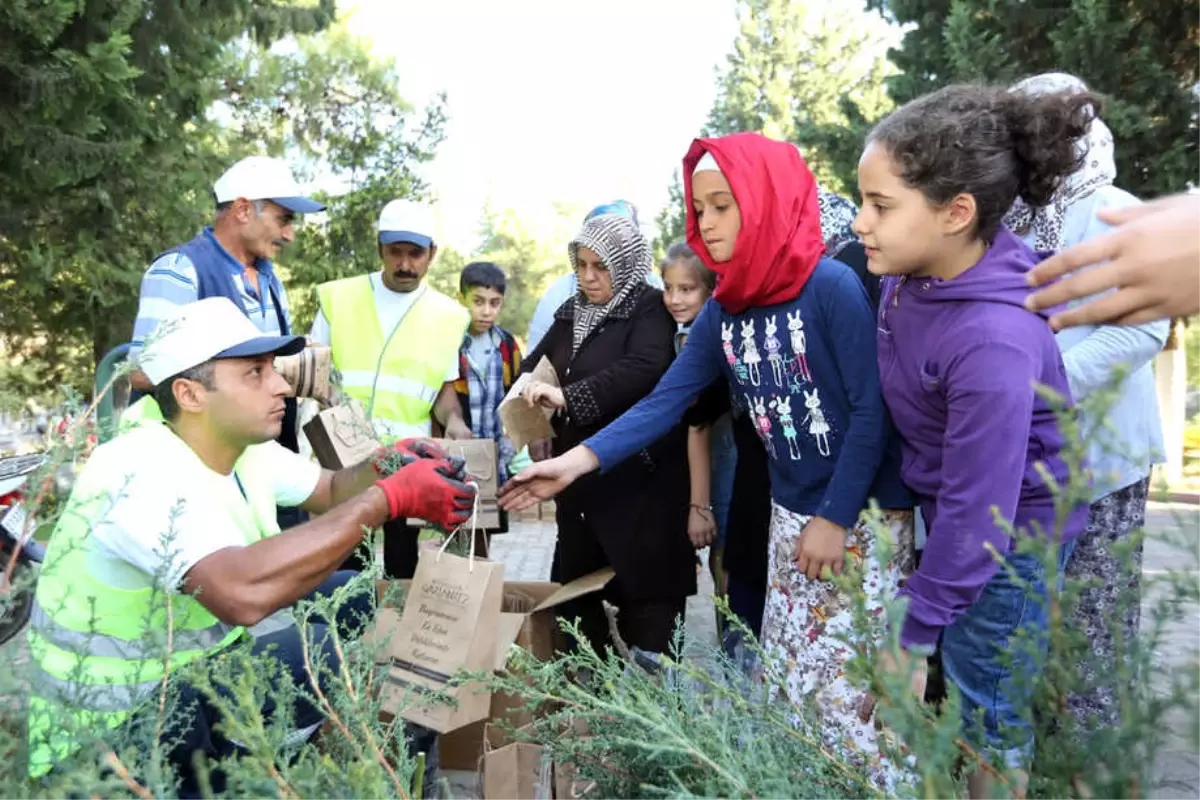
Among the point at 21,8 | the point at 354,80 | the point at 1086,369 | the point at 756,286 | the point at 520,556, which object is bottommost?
the point at 520,556

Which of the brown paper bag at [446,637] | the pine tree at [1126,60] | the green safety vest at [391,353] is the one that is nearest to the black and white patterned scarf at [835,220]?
the brown paper bag at [446,637]

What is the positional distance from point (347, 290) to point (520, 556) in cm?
368

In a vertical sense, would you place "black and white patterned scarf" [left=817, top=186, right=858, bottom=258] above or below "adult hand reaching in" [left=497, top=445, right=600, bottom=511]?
→ above

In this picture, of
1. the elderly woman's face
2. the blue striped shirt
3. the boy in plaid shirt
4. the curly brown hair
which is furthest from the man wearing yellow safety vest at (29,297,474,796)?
the boy in plaid shirt

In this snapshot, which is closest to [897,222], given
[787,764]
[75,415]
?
[787,764]

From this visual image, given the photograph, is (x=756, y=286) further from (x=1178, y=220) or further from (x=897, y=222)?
(x=1178, y=220)

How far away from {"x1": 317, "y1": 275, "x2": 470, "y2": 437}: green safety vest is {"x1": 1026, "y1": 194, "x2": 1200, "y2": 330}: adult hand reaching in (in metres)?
3.28

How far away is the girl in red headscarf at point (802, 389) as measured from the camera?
Answer: 216 cm

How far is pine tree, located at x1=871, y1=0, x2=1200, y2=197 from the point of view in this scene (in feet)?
25.4

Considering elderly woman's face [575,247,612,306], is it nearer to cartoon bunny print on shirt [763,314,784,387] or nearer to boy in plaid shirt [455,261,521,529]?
cartoon bunny print on shirt [763,314,784,387]

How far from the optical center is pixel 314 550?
2.07 metres

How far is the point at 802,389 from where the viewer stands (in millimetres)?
2281

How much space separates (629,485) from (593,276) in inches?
28.8

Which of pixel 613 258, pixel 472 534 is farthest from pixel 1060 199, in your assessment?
pixel 472 534
